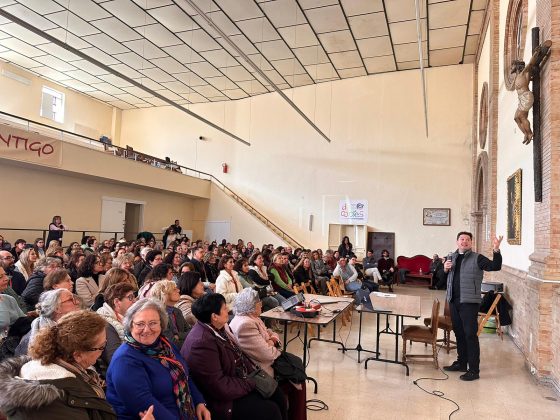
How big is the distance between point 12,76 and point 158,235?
7.15 meters

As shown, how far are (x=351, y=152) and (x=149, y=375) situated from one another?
43.6ft

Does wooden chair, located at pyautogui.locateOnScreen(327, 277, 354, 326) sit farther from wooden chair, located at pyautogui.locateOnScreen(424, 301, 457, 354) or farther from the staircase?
the staircase

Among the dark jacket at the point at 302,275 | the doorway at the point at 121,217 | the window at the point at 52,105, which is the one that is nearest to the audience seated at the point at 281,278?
the dark jacket at the point at 302,275

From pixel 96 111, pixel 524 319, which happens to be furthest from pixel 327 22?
pixel 96 111

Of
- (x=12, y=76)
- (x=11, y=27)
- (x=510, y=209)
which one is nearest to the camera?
(x=510, y=209)

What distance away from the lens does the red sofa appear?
12.8 m

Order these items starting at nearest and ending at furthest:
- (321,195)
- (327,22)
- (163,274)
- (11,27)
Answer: (163,274) → (327,22) → (11,27) → (321,195)

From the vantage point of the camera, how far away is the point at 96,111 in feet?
55.9

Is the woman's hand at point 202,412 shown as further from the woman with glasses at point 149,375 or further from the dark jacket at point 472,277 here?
the dark jacket at point 472,277

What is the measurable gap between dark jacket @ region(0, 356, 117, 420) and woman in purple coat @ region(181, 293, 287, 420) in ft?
2.78

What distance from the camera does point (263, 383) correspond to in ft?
8.91

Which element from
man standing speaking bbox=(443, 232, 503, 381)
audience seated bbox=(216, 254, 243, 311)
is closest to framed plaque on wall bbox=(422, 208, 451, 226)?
man standing speaking bbox=(443, 232, 503, 381)

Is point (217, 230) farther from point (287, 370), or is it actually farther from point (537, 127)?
point (287, 370)

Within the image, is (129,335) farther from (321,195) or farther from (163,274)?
(321,195)
